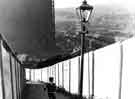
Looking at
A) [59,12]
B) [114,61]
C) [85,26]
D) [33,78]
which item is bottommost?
[33,78]

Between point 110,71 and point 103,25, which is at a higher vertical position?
point 103,25

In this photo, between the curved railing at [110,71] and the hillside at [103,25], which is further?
the hillside at [103,25]

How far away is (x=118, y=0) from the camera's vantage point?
26.1 feet

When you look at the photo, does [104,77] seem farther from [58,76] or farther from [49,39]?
[49,39]

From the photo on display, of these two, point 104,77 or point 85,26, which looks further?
point 104,77

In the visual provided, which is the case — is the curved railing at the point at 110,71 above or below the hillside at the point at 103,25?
below

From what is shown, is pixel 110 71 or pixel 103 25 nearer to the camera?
pixel 110 71

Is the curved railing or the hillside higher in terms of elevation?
the hillside

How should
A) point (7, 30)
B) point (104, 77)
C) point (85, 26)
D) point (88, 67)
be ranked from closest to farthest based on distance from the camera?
point (85, 26), point (104, 77), point (88, 67), point (7, 30)

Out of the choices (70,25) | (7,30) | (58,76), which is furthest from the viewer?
(7,30)

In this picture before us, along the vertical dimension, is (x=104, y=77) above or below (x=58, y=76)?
above

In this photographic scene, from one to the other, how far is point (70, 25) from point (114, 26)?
292 centimetres

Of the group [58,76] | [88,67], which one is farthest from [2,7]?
[88,67]

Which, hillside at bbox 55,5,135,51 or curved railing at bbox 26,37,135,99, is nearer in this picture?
curved railing at bbox 26,37,135,99
